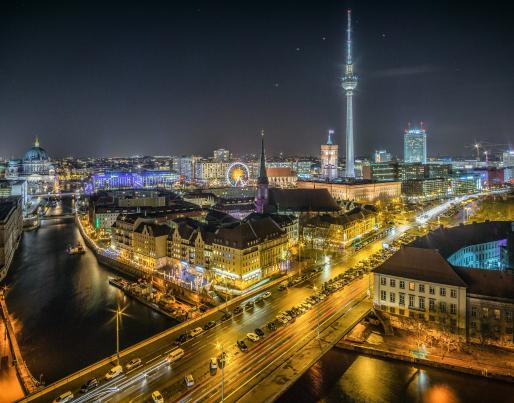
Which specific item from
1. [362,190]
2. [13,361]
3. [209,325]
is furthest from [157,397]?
[362,190]

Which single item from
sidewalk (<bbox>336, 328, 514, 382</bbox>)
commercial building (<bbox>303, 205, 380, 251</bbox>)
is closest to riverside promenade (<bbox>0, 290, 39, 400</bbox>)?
sidewalk (<bbox>336, 328, 514, 382</bbox>)

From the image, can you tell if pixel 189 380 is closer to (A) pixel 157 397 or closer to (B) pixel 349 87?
(A) pixel 157 397

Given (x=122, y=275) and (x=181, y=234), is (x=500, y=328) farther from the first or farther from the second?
(x=122, y=275)

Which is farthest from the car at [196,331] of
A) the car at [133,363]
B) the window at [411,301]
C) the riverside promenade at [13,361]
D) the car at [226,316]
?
the window at [411,301]

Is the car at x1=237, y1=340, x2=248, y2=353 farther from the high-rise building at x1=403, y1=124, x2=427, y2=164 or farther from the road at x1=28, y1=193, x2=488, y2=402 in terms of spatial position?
the high-rise building at x1=403, y1=124, x2=427, y2=164

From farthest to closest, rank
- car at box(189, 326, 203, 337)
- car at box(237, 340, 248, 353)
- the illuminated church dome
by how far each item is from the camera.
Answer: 1. the illuminated church dome
2. car at box(189, 326, 203, 337)
3. car at box(237, 340, 248, 353)

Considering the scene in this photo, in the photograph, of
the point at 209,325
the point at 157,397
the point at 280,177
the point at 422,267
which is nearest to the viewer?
the point at 157,397
